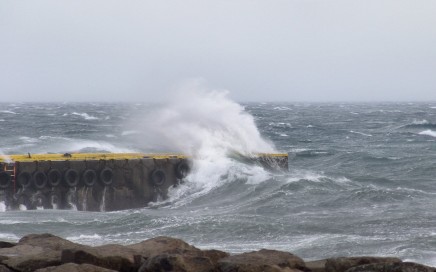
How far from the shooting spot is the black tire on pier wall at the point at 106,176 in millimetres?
22000

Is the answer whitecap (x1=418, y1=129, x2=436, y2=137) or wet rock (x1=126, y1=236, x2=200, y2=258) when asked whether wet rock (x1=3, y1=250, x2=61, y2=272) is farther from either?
whitecap (x1=418, y1=129, x2=436, y2=137)

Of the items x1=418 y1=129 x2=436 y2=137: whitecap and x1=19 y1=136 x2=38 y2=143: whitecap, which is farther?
x1=418 y1=129 x2=436 y2=137: whitecap

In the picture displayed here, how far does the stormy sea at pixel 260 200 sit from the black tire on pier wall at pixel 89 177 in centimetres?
148

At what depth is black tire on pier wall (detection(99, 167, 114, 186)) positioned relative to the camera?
2200 centimetres

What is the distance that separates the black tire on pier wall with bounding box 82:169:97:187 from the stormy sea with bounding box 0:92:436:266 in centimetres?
148

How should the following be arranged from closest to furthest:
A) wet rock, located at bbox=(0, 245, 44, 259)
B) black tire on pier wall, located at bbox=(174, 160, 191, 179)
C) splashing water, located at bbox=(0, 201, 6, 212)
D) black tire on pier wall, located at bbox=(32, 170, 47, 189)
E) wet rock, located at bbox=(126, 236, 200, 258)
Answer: wet rock, located at bbox=(0, 245, 44, 259), wet rock, located at bbox=(126, 236, 200, 258), splashing water, located at bbox=(0, 201, 6, 212), black tire on pier wall, located at bbox=(32, 170, 47, 189), black tire on pier wall, located at bbox=(174, 160, 191, 179)

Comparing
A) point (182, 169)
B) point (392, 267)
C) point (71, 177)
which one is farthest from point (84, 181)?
point (392, 267)

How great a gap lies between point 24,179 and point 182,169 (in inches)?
198

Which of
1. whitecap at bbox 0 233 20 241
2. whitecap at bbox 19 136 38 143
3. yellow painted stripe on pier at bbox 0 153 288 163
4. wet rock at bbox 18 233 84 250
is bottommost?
whitecap at bbox 0 233 20 241

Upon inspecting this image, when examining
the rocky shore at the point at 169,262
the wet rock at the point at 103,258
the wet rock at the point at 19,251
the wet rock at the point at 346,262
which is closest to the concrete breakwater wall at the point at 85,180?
the wet rock at the point at 19,251

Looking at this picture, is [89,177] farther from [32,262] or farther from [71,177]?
[32,262]

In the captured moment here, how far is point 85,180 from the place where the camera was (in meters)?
21.8

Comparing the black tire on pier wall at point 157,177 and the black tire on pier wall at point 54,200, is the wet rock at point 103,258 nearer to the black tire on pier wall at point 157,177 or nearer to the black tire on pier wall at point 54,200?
the black tire on pier wall at point 54,200

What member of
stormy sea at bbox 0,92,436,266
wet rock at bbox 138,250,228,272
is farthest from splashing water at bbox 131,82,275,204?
wet rock at bbox 138,250,228,272
